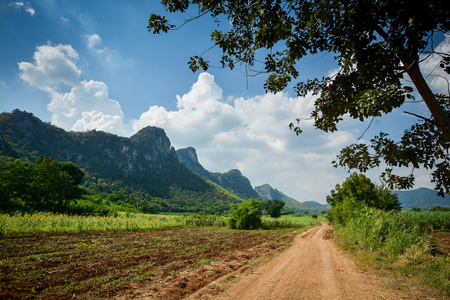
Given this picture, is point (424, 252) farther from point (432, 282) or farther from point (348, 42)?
point (348, 42)

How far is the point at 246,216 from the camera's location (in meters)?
28.9

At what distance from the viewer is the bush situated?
28641 mm

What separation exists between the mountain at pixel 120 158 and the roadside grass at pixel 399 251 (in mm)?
111199

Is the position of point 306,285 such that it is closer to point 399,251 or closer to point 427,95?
point 399,251

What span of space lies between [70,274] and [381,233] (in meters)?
13.4

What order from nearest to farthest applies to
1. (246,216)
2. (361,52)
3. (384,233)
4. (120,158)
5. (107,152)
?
1. (361,52)
2. (384,233)
3. (246,216)
4. (107,152)
5. (120,158)

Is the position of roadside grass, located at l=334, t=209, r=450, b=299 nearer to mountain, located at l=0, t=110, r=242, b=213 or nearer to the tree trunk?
the tree trunk

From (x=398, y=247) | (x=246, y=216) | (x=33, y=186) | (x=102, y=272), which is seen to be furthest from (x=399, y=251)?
(x=33, y=186)

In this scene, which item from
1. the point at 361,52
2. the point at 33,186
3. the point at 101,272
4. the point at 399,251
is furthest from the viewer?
the point at 33,186

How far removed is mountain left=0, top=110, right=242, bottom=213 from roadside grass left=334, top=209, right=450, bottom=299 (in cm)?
11120

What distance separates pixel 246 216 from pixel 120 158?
472ft

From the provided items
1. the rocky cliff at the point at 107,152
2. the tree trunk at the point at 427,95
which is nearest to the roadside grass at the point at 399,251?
the tree trunk at the point at 427,95

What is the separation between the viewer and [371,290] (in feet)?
17.0

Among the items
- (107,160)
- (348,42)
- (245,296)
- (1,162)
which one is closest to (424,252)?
(245,296)
